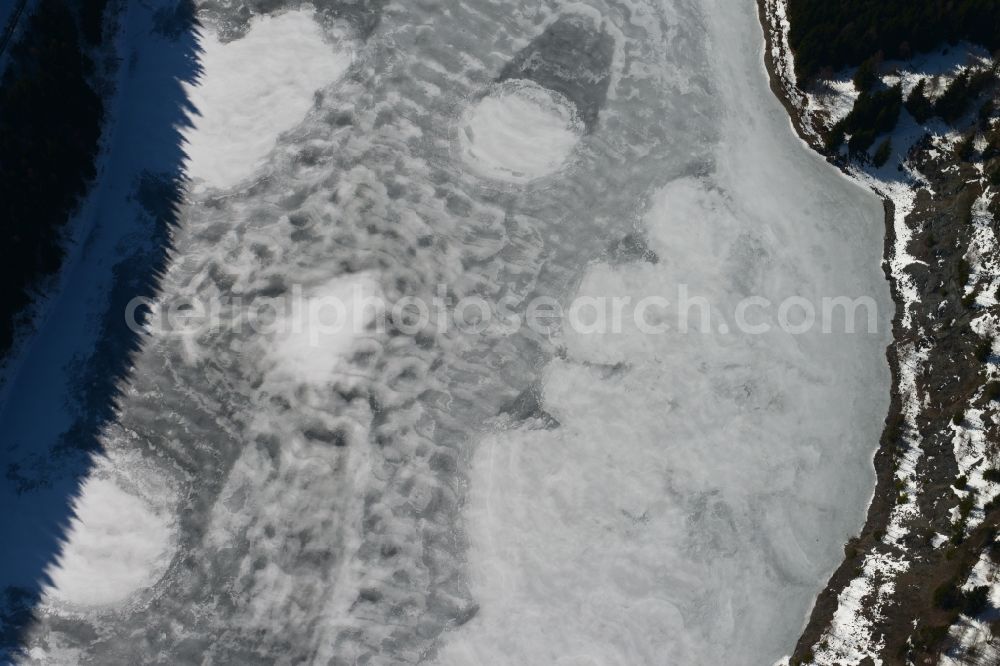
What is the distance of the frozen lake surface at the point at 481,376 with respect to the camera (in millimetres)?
18953

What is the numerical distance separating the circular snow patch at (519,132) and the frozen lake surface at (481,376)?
0.09 m

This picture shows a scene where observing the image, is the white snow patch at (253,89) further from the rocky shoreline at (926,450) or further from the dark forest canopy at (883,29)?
the rocky shoreline at (926,450)

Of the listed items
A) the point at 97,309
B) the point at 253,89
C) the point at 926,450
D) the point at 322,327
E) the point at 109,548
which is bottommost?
the point at 109,548

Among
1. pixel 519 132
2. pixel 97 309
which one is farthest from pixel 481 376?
pixel 97 309

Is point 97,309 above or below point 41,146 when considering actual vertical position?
below

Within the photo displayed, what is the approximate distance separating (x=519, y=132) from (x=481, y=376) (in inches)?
318

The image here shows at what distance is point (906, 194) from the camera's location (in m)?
23.7

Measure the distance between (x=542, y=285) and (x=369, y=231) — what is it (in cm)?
517

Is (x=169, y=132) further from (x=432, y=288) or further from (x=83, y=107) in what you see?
(x=432, y=288)

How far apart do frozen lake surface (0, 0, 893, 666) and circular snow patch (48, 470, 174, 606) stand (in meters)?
0.07

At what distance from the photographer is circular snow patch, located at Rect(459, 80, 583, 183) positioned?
23.8m

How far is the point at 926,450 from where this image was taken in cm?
2030

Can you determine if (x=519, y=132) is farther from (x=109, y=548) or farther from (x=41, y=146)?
(x=109, y=548)

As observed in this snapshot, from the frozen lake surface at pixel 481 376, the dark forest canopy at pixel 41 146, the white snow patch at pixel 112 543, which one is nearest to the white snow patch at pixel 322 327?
the frozen lake surface at pixel 481 376
